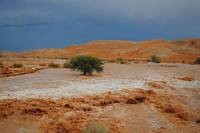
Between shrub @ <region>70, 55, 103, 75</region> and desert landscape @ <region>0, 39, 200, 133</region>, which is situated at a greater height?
shrub @ <region>70, 55, 103, 75</region>

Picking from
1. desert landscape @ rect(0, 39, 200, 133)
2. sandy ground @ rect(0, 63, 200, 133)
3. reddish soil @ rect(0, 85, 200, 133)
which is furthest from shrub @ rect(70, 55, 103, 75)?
reddish soil @ rect(0, 85, 200, 133)

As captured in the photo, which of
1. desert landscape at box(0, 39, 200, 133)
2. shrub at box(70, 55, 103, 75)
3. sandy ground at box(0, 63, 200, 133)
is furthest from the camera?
shrub at box(70, 55, 103, 75)

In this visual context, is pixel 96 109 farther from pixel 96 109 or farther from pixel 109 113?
pixel 109 113

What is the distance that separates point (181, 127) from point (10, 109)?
22.5 ft

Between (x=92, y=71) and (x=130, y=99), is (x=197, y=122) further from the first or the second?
(x=92, y=71)

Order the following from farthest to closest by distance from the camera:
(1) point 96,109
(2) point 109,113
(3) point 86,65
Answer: (3) point 86,65, (1) point 96,109, (2) point 109,113

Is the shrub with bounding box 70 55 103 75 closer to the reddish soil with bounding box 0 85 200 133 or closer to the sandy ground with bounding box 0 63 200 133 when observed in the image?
the sandy ground with bounding box 0 63 200 133

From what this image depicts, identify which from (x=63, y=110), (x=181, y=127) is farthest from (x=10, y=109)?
(x=181, y=127)

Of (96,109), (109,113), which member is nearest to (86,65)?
(96,109)

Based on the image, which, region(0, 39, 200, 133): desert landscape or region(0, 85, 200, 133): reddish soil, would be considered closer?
region(0, 39, 200, 133): desert landscape

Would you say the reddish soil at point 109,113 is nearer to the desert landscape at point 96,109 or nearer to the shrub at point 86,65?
the desert landscape at point 96,109

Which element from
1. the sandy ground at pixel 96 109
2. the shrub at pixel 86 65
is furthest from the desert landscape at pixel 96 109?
the shrub at pixel 86 65

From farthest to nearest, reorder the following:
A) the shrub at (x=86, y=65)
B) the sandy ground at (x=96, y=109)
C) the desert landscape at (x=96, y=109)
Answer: the shrub at (x=86, y=65) < the sandy ground at (x=96, y=109) < the desert landscape at (x=96, y=109)

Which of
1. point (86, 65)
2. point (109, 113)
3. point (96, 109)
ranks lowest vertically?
point (109, 113)
